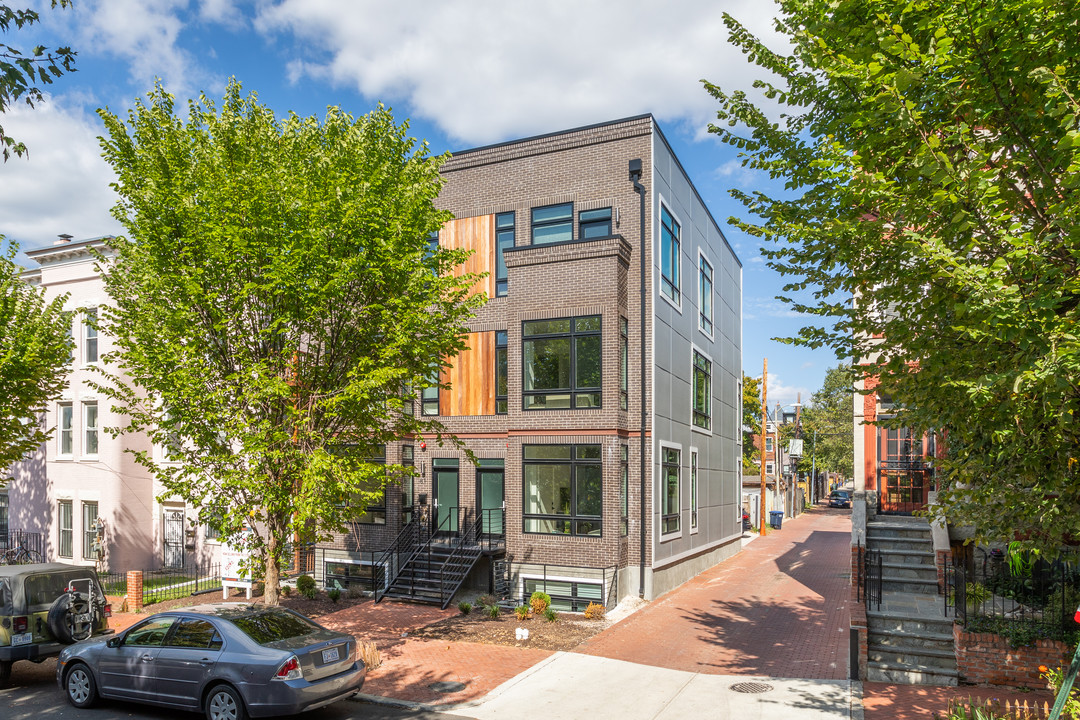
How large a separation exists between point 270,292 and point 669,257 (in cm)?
1268

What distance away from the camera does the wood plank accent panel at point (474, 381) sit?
20562 millimetres

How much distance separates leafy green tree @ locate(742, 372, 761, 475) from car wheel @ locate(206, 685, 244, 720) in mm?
45712

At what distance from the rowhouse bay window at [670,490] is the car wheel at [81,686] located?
1320 centimetres

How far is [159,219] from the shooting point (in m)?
11.3

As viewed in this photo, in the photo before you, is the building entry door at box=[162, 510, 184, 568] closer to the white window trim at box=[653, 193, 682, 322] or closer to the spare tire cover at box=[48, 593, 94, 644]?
the spare tire cover at box=[48, 593, 94, 644]

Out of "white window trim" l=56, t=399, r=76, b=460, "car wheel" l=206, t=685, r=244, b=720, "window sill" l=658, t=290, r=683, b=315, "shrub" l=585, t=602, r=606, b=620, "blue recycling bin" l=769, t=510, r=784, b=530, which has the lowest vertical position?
"blue recycling bin" l=769, t=510, r=784, b=530

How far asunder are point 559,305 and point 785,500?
38.5 m

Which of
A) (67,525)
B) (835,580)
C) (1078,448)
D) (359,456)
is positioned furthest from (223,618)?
(67,525)

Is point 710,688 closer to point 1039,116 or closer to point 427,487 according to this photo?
point 1039,116

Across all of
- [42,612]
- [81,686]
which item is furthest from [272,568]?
[42,612]

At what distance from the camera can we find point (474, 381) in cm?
2073

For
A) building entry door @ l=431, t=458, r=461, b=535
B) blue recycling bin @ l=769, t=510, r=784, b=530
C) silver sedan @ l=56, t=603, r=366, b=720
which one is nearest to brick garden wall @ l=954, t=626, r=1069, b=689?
silver sedan @ l=56, t=603, r=366, b=720

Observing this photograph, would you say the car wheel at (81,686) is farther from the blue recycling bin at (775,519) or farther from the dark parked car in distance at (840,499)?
the dark parked car in distance at (840,499)

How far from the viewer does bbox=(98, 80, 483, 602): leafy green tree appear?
1105cm
